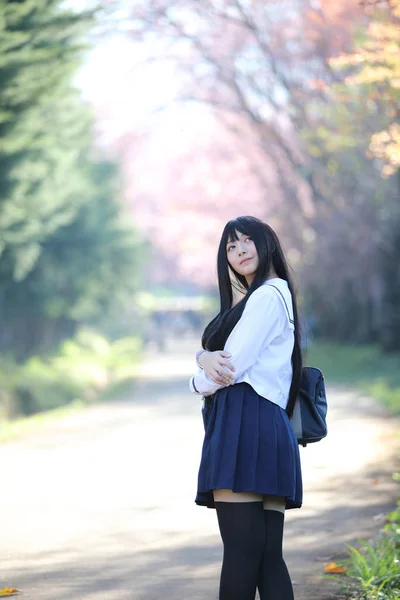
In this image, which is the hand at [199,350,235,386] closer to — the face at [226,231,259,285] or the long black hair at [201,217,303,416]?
the long black hair at [201,217,303,416]

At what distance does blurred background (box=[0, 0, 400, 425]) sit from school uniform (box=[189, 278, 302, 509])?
18.7 feet

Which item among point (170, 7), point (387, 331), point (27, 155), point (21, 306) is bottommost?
point (387, 331)

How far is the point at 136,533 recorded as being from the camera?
724 cm

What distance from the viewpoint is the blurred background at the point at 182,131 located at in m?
12.7

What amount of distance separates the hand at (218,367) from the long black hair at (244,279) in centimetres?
15

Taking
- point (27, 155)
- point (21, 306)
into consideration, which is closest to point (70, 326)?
point (21, 306)

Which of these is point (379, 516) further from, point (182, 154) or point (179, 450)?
point (182, 154)

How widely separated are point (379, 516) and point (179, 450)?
424 cm

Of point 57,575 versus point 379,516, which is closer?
point 57,575

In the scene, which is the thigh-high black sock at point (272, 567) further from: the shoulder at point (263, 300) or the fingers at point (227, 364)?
the shoulder at point (263, 300)

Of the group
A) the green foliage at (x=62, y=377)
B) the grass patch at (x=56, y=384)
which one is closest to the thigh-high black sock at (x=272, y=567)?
the grass patch at (x=56, y=384)

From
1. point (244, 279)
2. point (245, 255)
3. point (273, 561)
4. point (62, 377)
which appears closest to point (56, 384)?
point (62, 377)

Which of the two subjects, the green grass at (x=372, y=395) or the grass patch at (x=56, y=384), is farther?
the grass patch at (x=56, y=384)

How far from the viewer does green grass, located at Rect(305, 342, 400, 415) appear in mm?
17750
